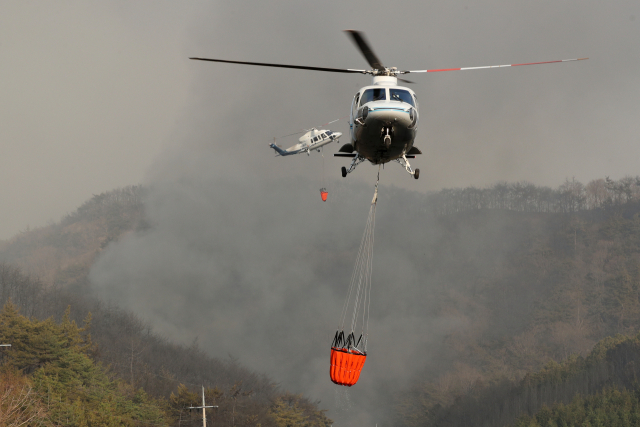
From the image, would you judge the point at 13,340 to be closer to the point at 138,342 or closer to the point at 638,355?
the point at 138,342

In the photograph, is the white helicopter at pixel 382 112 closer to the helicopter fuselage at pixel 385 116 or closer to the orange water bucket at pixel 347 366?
the helicopter fuselage at pixel 385 116

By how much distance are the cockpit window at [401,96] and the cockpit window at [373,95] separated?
12.5 inches

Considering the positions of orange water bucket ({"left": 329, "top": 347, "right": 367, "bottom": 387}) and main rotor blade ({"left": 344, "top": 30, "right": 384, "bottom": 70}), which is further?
orange water bucket ({"left": 329, "top": 347, "right": 367, "bottom": 387})

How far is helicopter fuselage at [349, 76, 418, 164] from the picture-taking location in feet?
78.6

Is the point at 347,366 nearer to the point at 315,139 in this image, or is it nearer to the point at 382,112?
the point at 382,112

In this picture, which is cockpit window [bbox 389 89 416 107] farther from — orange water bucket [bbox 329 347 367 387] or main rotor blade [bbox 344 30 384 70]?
orange water bucket [bbox 329 347 367 387]

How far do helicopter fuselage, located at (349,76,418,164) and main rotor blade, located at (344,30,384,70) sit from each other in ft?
1.88

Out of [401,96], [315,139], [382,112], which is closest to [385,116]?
[382,112]

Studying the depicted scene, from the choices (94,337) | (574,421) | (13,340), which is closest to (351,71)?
(13,340)

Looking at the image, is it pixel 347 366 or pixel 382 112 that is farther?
pixel 347 366

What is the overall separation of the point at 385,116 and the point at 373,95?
1.25 m

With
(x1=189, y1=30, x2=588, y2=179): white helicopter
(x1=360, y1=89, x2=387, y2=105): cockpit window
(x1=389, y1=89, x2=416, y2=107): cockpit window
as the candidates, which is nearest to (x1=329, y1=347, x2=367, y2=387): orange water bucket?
(x1=189, y1=30, x2=588, y2=179): white helicopter

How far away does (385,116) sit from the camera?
2386 cm

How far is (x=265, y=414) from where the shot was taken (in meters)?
110
